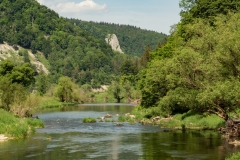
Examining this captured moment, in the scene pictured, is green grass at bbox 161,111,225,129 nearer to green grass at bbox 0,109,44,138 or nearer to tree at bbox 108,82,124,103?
green grass at bbox 0,109,44,138

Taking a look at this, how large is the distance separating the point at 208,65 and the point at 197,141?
9912 millimetres

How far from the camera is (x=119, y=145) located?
48.0 meters

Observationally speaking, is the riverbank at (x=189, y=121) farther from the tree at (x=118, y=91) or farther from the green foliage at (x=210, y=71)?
the tree at (x=118, y=91)

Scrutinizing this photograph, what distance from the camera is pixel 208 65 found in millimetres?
49938

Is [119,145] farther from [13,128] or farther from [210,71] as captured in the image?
[13,128]

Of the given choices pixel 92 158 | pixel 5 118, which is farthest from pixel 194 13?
pixel 92 158

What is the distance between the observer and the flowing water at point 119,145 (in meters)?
41.2

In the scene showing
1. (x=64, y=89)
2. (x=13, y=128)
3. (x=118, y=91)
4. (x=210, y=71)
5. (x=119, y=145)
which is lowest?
(x=119, y=145)

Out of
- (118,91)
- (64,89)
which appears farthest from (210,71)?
(118,91)

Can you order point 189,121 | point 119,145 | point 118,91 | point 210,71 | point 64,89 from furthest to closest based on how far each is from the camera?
point 118,91
point 64,89
point 189,121
point 210,71
point 119,145

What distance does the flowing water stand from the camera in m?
41.2

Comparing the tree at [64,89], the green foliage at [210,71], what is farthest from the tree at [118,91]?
the green foliage at [210,71]

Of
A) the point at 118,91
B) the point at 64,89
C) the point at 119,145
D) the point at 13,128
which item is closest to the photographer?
the point at 119,145

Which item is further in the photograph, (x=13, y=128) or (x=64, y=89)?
(x=64, y=89)
